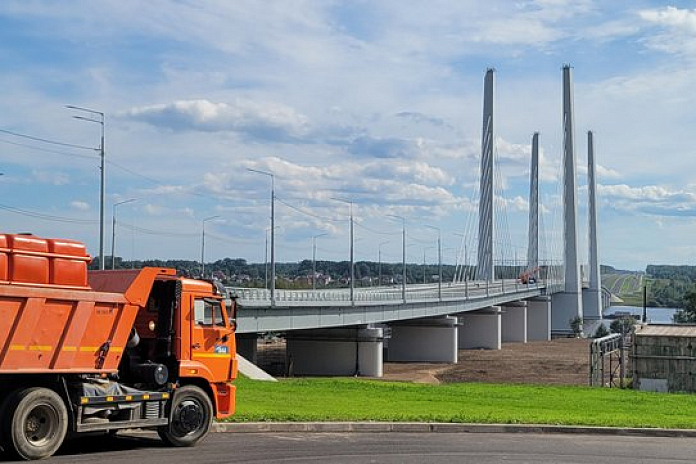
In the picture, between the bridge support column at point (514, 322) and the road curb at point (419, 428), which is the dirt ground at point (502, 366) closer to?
the bridge support column at point (514, 322)

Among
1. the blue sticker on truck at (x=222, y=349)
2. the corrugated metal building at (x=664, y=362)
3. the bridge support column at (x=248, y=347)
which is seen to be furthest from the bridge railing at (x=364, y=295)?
the corrugated metal building at (x=664, y=362)

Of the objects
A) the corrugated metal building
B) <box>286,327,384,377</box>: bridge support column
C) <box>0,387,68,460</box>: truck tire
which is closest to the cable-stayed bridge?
<box>286,327,384,377</box>: bridge support column

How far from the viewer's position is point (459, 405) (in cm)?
2466

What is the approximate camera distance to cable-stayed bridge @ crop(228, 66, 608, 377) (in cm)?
5550

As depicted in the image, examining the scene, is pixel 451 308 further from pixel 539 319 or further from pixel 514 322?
pixel 539 319

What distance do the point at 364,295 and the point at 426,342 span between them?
17.1m

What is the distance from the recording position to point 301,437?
18.2m

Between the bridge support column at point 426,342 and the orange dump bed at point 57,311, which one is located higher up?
the orange dump bed at point 57,311

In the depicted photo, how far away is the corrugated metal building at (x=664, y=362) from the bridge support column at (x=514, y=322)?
64.1 metres

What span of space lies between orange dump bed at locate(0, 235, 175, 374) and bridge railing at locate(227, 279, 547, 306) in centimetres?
513

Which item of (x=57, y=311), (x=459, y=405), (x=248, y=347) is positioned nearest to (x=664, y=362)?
(x=459, y=405)

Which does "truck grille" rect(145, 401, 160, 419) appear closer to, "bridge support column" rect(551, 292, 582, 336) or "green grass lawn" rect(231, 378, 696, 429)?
"green grass lawn" rect(231, 378, 696, 429)

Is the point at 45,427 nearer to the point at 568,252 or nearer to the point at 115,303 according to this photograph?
the point at 115,303

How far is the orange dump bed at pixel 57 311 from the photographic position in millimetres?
14781
